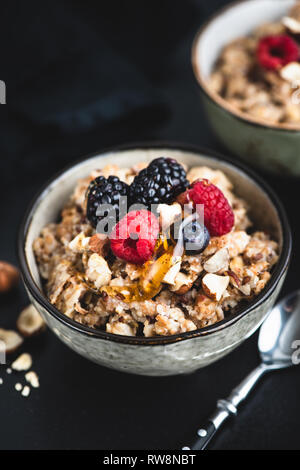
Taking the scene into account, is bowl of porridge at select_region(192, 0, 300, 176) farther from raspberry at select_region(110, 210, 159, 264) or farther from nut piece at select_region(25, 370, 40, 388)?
nut piece at select_region(25, 370, 40, 388)

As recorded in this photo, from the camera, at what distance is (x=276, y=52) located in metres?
1.84

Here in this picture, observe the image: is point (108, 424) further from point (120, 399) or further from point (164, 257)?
point (164, 257)

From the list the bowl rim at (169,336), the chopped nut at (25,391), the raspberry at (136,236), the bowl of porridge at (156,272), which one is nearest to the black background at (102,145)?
the chopped nut at (25,391)

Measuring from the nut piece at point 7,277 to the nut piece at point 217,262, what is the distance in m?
0.64

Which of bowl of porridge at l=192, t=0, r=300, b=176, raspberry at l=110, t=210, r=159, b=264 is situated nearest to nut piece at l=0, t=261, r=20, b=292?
raspberry at l=110, t=210, r=159, b=264

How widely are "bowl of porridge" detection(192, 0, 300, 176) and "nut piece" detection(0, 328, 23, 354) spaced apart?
906mm

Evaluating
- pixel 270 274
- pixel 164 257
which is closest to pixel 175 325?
pixel 164 257

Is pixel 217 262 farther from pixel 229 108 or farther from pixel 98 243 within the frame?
pixel 229 108

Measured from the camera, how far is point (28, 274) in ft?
4.29

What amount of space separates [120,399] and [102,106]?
3.48 ft

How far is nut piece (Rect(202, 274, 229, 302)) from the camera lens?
1249 mm

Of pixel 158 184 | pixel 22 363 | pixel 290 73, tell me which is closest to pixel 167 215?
pixel 158 184

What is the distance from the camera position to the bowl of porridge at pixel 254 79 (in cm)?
171
